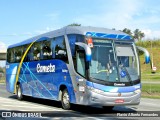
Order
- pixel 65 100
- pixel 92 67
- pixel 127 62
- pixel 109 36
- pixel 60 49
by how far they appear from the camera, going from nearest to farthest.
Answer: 1. pixel 92 67
2. pixel 127 62
3. pixel 109 36
4. pixel 65 100
5. pixel 60 49

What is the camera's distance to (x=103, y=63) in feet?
48.4

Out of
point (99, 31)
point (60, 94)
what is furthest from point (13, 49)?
point (99, 31)

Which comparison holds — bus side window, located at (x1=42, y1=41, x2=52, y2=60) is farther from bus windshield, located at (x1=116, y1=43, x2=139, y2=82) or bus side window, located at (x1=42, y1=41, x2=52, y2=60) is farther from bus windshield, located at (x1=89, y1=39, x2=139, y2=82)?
bus windshield, located at (x1=116, y1=43, x2=139, y2=82)

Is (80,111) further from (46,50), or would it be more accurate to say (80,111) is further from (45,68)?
(46,50)

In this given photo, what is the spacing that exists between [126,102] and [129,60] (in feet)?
5.74

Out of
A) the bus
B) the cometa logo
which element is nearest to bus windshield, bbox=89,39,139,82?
the bus

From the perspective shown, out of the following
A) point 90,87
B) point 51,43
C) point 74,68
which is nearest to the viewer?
point 90,87

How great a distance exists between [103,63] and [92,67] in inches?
18.5

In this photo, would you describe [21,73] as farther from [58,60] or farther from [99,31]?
[99,31]

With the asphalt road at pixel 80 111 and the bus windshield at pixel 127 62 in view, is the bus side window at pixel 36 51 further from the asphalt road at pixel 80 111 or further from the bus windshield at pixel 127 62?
the bus windshield at pixel 127 62

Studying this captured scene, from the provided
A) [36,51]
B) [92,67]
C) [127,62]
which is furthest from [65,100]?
[36,51]

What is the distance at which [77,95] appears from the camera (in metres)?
15.3

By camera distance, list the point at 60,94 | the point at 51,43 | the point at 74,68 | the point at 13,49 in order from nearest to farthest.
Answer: the point at 74,68, the point at 60,94, the point at 51,43, the point at 13,49

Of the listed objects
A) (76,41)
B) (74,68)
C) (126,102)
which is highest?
(76,41)
